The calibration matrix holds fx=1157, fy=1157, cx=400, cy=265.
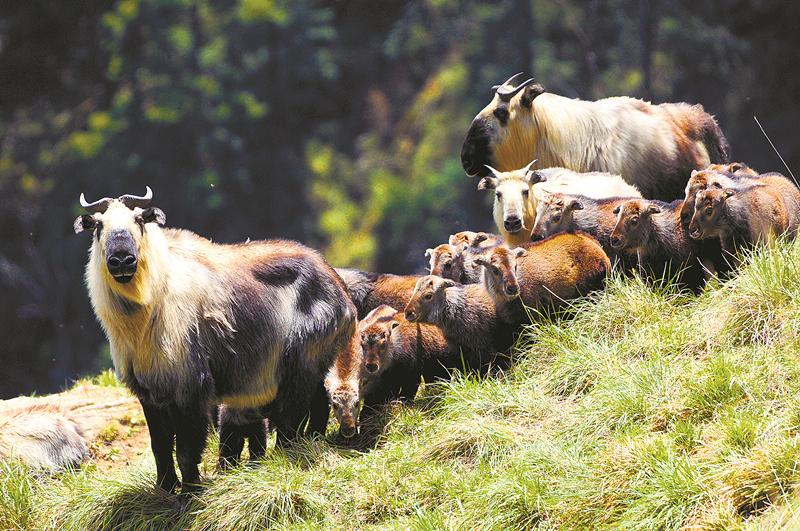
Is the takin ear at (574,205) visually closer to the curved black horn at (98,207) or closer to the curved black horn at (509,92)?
the curved black horn at (509,92)

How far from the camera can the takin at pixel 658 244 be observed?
9.61 meters

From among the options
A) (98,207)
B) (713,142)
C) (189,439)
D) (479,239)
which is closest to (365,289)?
(479,239)

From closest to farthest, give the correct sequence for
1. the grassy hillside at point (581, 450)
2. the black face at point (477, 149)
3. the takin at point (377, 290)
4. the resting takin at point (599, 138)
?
the grassy hillside at point (581, 450) < the takin at point (377, 290) < the resting takin at point (599, 138) < the black face at point (477, 149)

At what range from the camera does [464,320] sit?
31.1ft

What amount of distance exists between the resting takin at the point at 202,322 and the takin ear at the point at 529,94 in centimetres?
345

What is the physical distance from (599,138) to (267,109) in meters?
21.1

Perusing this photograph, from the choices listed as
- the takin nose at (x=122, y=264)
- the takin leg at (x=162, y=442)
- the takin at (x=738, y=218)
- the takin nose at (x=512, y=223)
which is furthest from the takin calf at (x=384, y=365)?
the takin at (x=738, y=218)

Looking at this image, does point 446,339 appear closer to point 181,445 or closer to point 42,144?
point 181,445

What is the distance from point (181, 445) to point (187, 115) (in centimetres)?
2358

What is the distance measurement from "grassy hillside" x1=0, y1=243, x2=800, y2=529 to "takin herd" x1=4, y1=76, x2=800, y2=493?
0.29 meters

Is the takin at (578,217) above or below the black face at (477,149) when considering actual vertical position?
below

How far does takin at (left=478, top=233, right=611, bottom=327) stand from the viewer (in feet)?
31.0

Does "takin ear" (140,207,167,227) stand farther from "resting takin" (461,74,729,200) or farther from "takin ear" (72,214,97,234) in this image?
"resting takin" (461,74,729,200)

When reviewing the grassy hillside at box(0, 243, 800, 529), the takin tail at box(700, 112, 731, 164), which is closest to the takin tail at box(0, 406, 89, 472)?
the grassy hillside at box(0, 243, 800, 529)
